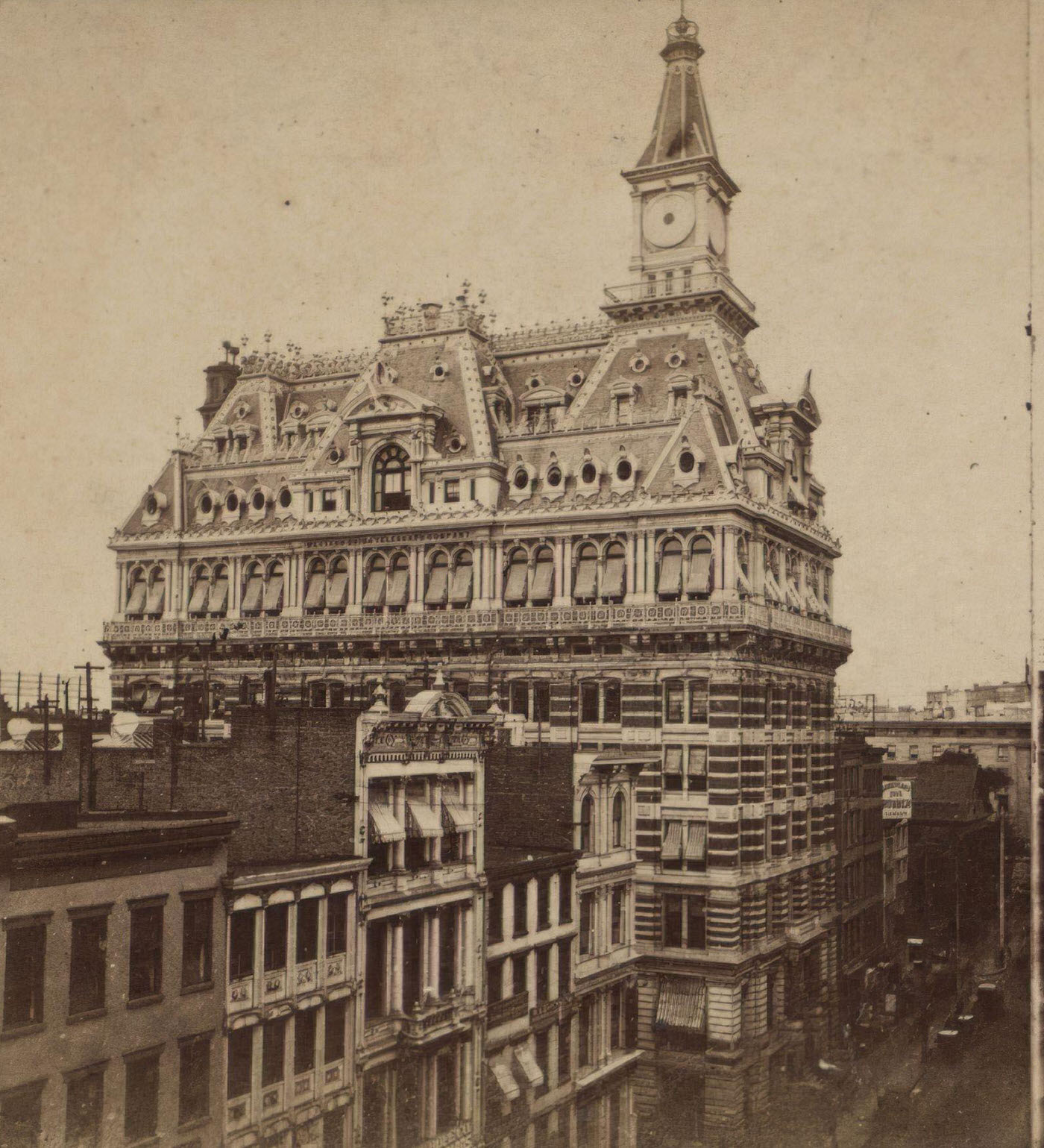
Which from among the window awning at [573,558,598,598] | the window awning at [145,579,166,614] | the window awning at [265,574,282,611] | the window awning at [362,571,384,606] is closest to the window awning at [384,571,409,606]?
the window awning at [362,571,384,606]

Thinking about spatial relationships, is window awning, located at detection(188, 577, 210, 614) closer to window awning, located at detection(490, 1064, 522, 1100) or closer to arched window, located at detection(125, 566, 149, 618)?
arched window, located at detection(125, 566, 149, 618)

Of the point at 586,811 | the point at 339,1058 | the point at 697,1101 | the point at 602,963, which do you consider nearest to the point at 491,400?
the point at 586,811

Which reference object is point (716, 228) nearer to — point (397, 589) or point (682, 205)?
point (682, 205)

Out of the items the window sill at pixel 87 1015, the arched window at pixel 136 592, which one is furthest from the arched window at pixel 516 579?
the window sill at pixel 87 1015

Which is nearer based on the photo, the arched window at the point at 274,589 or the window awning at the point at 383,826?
the window awning at the point at 383,826

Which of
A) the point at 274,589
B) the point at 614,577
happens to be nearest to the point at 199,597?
the point at 274,589

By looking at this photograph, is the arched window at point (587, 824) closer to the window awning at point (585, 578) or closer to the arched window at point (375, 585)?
the window awning at point (585, 578)

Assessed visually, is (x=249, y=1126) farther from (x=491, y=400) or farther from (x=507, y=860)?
(x=491, y=400)
